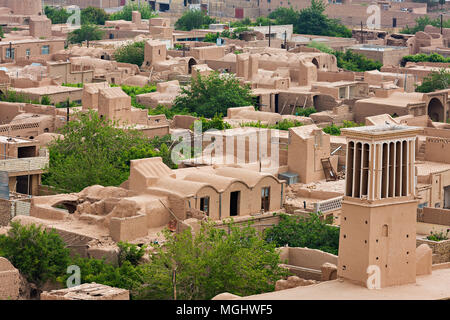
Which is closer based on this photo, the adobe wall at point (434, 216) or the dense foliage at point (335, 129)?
the adobe wall at point (434, 216)

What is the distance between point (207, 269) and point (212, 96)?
26.2 meters

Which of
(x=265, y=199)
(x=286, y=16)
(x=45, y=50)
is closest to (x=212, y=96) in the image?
(x=45, y=50)

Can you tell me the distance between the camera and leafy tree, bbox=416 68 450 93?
58.9 metres

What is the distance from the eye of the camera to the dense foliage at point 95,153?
36875 millimetres

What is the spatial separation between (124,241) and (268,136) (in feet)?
32.7

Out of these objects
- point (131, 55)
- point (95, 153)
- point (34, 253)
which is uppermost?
point (131, 55)

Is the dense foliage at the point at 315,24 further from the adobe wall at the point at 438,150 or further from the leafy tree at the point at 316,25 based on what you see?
the adobe wall at the point at 438,150

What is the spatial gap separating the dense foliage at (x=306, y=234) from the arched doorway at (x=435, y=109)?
19967mm

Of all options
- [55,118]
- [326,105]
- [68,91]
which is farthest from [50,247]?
[326,105]

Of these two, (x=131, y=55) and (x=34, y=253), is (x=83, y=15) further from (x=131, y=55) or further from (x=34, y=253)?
(x=34, y=253)

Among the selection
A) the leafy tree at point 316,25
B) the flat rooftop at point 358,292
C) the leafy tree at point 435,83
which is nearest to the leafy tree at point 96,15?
the leafy tree at point 316,25

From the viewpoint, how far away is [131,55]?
66.3 m

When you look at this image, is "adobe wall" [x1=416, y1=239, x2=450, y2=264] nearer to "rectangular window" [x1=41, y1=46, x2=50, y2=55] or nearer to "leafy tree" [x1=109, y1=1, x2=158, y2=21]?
"rectangular window" [x1=41, y1=46, x2=50, y2=55]

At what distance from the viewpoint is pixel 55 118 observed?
151ft
